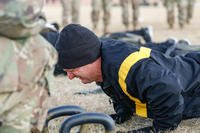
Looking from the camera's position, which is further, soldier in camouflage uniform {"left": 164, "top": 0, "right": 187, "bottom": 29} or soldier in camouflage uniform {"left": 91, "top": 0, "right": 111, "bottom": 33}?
soldier in camouflage uniform {"left": 164, "top": 0, "right": 187, "bottom": 29}

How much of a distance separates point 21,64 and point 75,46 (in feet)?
3.25

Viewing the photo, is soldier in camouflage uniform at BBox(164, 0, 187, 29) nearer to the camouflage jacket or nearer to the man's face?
the man's face

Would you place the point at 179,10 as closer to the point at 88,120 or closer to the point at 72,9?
the point at 72,9

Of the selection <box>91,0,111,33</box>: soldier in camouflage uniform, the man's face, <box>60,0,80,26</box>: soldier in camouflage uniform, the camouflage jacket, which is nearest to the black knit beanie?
the man's face

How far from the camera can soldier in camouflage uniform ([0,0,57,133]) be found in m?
2.53

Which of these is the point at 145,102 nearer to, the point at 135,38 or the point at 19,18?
the point at 19,18

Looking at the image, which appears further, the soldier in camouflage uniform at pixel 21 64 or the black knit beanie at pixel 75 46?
the black knit beanie at pixel 75 46

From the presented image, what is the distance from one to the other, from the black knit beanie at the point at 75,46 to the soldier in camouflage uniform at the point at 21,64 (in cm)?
83

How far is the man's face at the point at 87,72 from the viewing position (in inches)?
144

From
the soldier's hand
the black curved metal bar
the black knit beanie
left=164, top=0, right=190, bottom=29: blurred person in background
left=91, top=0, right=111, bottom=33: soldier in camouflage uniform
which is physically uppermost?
the black knit beanie

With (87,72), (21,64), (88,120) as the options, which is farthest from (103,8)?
(21,64)

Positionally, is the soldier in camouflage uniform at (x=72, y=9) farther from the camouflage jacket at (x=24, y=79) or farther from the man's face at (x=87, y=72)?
the camouflage jacket at (x=24, y=79)

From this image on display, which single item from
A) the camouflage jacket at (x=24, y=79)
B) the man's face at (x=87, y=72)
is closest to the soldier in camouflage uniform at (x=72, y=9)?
the man's face at (x=87, y=72)

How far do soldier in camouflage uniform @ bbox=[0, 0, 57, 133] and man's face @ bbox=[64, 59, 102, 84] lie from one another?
939 mm
